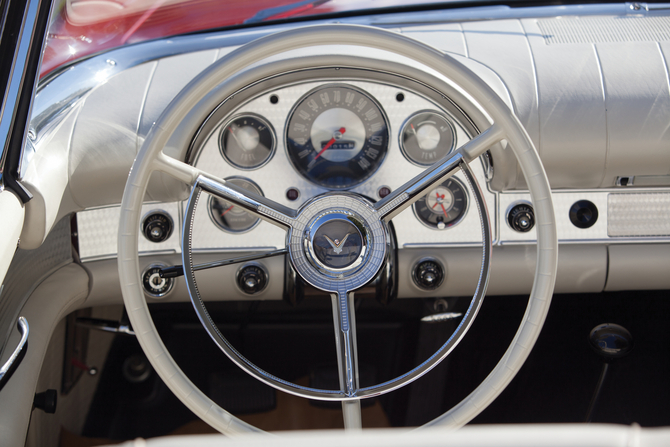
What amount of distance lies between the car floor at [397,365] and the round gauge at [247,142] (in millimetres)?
665

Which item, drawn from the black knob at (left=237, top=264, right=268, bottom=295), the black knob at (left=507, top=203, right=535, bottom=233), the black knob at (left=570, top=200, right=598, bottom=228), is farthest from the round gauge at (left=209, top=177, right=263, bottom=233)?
the black knob at (left=570, top=200, right=598, bottom=228)

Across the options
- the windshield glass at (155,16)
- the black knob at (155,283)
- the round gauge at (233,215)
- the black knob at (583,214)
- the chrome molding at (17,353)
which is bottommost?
the chrome molding at (17,353)

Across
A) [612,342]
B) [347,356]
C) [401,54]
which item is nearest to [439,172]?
[401,54]

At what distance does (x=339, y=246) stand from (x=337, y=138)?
590 mm

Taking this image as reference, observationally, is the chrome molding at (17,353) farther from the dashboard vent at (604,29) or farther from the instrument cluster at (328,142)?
the dashboard vent at (604,29)

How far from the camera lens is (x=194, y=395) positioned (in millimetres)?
1099

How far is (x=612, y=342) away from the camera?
73.3 inches

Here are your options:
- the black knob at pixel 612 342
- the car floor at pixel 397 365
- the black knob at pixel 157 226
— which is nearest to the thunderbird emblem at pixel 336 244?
the black knob at pixel 157 226

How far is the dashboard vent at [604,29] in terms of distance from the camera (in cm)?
174

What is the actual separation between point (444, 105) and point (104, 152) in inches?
38.7

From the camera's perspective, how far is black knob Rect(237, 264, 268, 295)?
70.9 inches

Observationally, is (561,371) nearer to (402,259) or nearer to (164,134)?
(402,259)

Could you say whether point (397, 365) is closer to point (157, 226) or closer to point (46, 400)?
point (157, 226)

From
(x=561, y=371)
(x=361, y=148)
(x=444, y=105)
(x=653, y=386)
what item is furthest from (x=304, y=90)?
(x=653, y=386)
